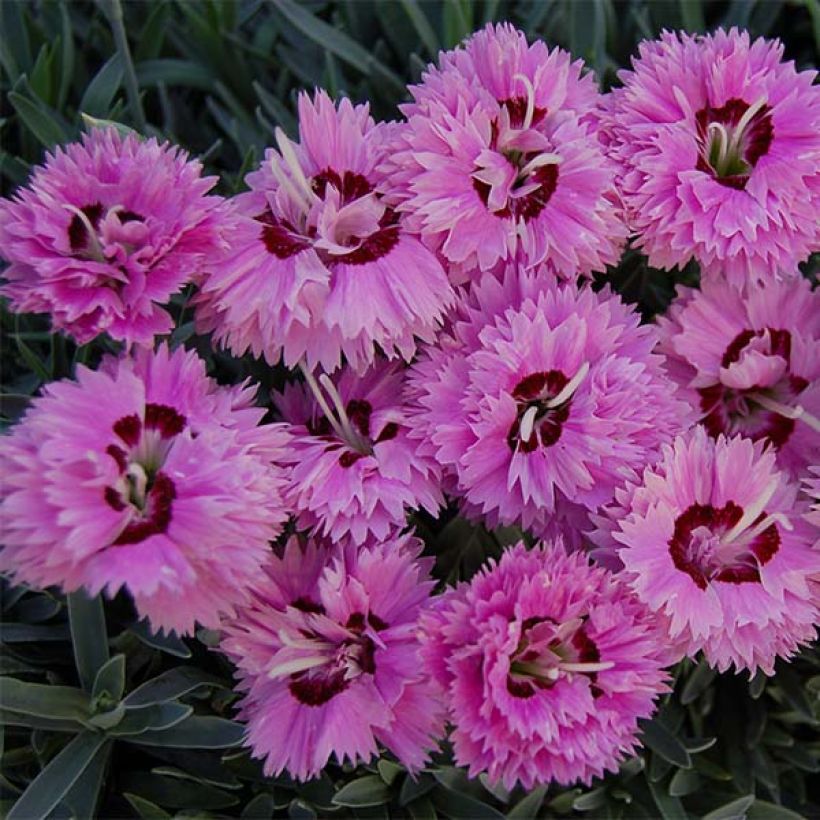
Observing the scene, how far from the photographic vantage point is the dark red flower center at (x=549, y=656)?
1.07 metres

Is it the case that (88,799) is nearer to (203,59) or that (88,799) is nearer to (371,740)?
(371,740)

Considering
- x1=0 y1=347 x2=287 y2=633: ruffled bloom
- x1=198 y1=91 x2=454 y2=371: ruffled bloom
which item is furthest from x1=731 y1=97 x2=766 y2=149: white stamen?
x1=0 y1=347 x2=287 y2=633: ruffled bloom

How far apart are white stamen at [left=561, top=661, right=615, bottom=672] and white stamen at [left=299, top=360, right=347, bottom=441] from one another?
339 mm

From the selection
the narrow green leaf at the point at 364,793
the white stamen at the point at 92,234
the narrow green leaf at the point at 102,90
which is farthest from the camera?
the narrow green leaf at the point at 102,90

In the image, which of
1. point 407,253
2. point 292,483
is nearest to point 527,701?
point 292,483

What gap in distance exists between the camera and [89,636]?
1.29 metres

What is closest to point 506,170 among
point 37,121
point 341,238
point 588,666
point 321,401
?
point 341,238

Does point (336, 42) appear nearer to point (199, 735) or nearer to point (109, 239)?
point (109, 239)

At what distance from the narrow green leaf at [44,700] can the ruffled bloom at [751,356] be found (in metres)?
0.80

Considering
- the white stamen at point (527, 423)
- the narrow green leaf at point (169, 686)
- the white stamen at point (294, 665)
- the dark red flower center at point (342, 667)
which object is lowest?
the narrow green leaf at point (169, 686)

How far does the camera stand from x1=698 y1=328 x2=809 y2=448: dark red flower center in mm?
1344

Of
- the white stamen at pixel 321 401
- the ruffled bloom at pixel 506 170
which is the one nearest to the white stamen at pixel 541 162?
the ruffled bloom at pixel 506 170

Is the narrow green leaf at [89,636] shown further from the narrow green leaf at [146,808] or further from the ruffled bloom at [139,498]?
the ruffled bloom at [139,498]

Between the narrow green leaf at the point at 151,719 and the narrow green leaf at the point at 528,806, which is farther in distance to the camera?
the narrow green leaf at the point at 528,806
